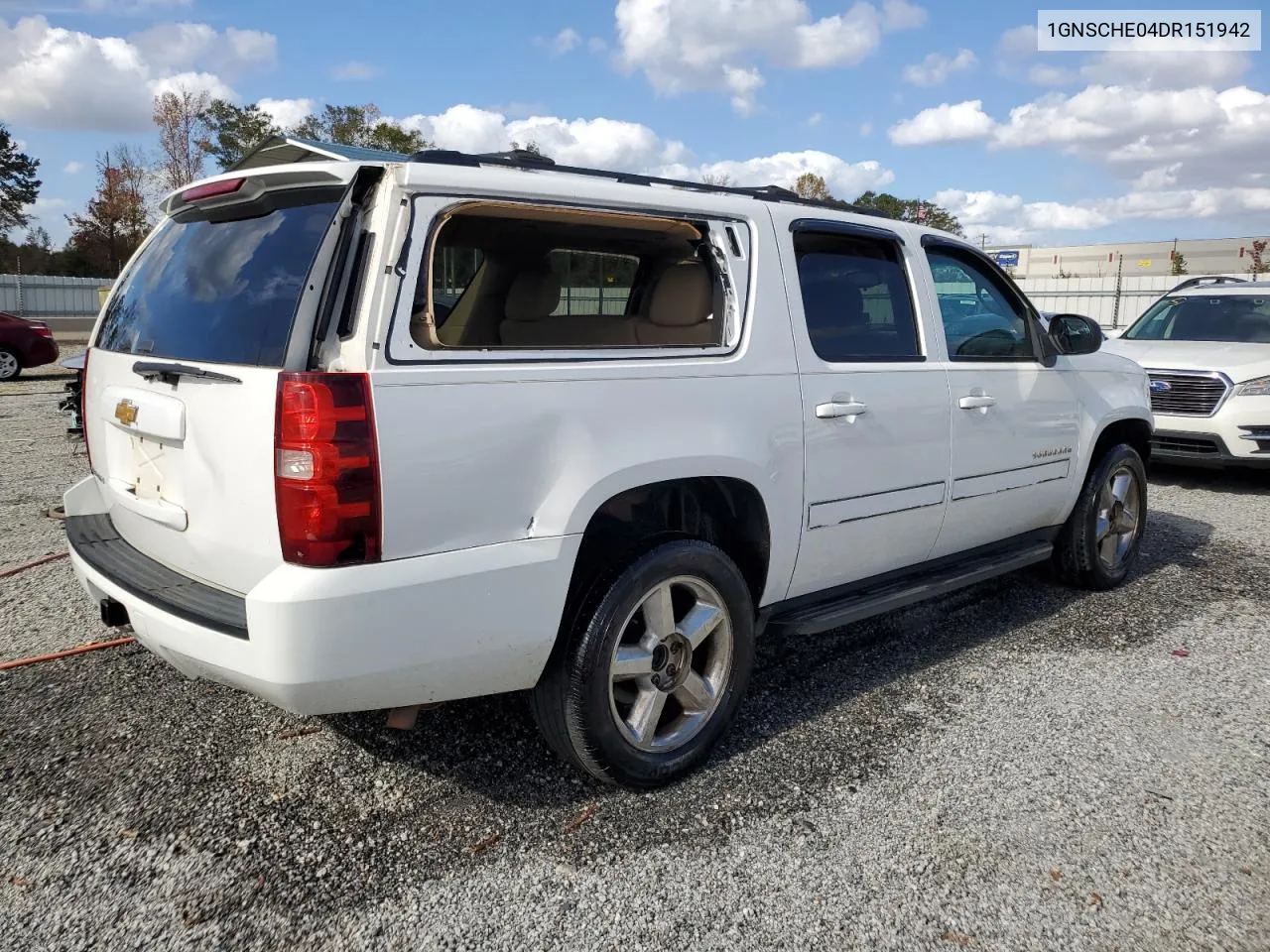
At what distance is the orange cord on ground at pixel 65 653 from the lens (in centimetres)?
Result: 382

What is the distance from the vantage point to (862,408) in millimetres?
3502

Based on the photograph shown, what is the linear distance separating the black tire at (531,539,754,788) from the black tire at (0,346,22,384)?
15373 millimetres

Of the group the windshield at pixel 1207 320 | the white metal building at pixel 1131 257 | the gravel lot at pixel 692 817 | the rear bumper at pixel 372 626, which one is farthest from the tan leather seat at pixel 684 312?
the white metal building at pixel 1131 257

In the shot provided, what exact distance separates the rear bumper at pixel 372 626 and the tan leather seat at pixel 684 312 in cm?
94

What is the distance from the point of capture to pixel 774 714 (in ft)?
11.9

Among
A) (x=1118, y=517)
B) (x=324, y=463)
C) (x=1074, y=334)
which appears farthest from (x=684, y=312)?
(x=1118, y=517)

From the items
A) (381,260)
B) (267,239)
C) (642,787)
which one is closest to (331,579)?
(381,260)

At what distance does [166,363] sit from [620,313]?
72.7 inches

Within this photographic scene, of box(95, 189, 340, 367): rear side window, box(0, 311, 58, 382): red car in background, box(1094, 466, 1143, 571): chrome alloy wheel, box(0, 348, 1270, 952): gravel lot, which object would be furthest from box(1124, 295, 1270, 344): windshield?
box(0, 311, 58, 382): red car in background

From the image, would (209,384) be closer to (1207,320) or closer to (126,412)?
(126,412)

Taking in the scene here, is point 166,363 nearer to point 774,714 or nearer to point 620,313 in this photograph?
point 620,313

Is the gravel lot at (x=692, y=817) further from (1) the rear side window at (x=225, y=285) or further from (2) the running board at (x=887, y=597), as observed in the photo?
(1) the rear side window at (x=225, y=285)

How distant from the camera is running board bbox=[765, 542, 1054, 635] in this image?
350 centimetres

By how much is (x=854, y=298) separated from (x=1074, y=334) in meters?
1.61
